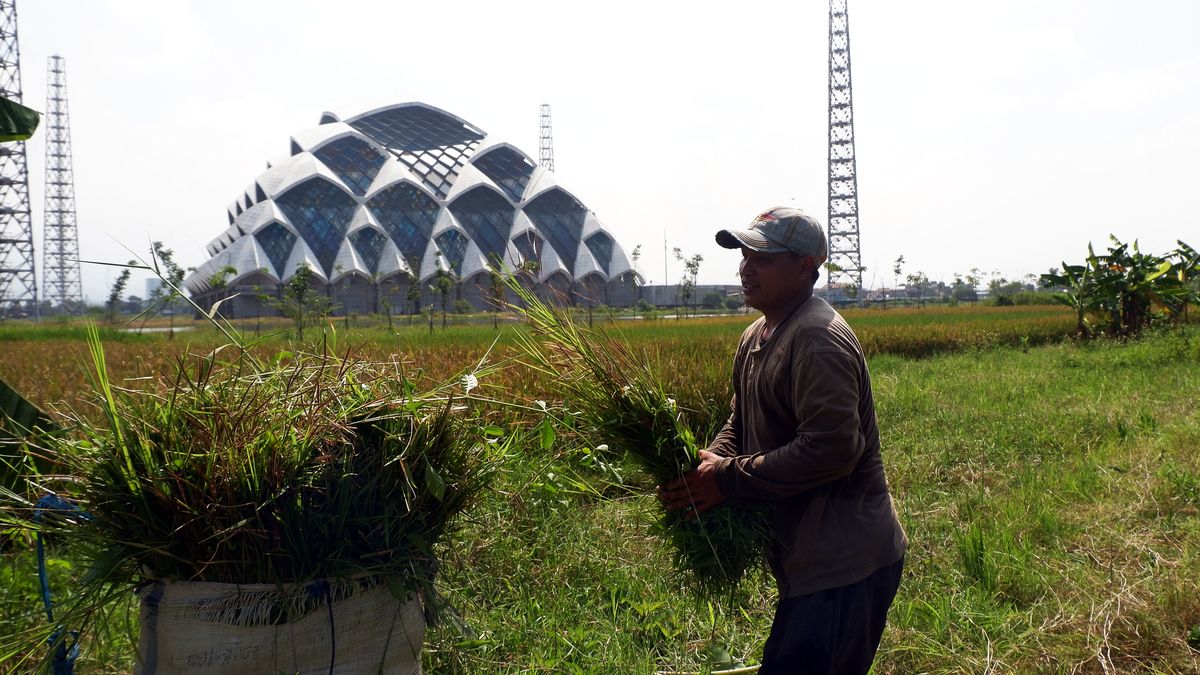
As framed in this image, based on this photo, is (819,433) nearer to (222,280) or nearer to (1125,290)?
(1125,290)

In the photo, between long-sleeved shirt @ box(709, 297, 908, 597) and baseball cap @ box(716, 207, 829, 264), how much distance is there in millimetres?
140

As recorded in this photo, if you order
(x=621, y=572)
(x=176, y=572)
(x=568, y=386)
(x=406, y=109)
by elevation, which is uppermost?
(x=406, y=109)

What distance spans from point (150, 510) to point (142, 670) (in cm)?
33

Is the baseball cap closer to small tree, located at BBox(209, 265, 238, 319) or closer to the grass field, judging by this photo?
the grass field

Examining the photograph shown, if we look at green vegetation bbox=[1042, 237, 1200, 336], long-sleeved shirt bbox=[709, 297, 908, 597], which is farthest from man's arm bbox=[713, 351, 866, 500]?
green vegetation bbox=[1042, 237, 1200, 336]

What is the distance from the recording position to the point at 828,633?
157 centimetres

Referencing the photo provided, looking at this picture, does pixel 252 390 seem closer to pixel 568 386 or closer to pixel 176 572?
pixel 176 572

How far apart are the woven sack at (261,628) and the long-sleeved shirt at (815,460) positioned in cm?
84


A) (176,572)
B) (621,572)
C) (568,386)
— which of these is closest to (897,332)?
(621,572)

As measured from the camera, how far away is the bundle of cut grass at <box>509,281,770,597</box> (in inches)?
68.4

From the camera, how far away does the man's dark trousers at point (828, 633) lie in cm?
157

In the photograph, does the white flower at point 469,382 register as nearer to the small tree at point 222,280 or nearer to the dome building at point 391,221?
the small tree at point 222,280

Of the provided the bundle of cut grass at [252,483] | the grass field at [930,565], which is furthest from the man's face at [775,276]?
the bundle of cut grass at [252,483]

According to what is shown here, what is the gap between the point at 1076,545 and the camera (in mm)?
3129
